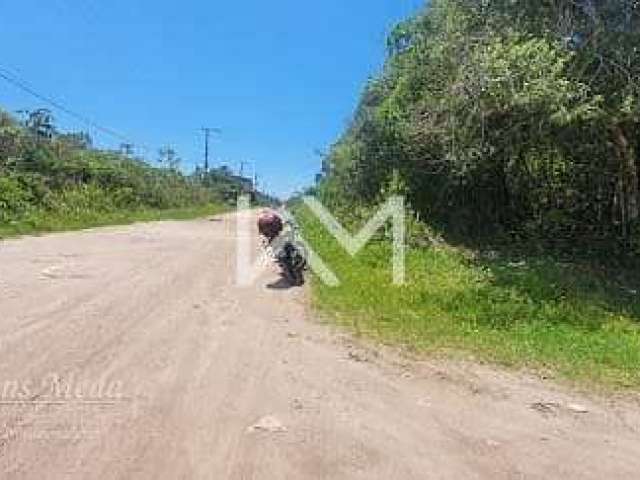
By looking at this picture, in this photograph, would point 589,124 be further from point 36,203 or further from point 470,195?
point 36,203

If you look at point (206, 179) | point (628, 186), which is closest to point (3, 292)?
point (628, 186)

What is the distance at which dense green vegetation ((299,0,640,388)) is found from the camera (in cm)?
971

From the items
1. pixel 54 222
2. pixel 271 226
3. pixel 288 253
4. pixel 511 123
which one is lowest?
pixel 288 253

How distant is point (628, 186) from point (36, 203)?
19.4m

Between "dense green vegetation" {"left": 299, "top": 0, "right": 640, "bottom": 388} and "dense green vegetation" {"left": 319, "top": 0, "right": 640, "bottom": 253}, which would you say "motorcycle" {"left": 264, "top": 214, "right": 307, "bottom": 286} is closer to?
"dense green vegetation" {"left": 299, "top": 0, "right": 640, "bottom": 388}

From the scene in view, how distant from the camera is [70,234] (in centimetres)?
2122

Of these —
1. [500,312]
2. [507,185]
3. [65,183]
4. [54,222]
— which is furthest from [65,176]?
[500,312]

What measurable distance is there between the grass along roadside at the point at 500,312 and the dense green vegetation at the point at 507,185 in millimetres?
39

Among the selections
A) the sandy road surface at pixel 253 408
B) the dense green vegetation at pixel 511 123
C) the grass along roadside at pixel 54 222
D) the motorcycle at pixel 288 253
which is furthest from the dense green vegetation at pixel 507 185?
the grass along roadside at pixel 54 222

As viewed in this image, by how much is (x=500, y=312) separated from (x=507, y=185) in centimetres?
1165

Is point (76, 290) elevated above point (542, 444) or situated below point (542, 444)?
above

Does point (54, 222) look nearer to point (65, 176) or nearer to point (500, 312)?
point (65, 176)

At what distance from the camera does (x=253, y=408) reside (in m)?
5.73

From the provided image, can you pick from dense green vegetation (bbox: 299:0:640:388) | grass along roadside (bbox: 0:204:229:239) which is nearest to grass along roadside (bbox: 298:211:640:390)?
dense green vegetation (bbox: 299:0:640:388)
